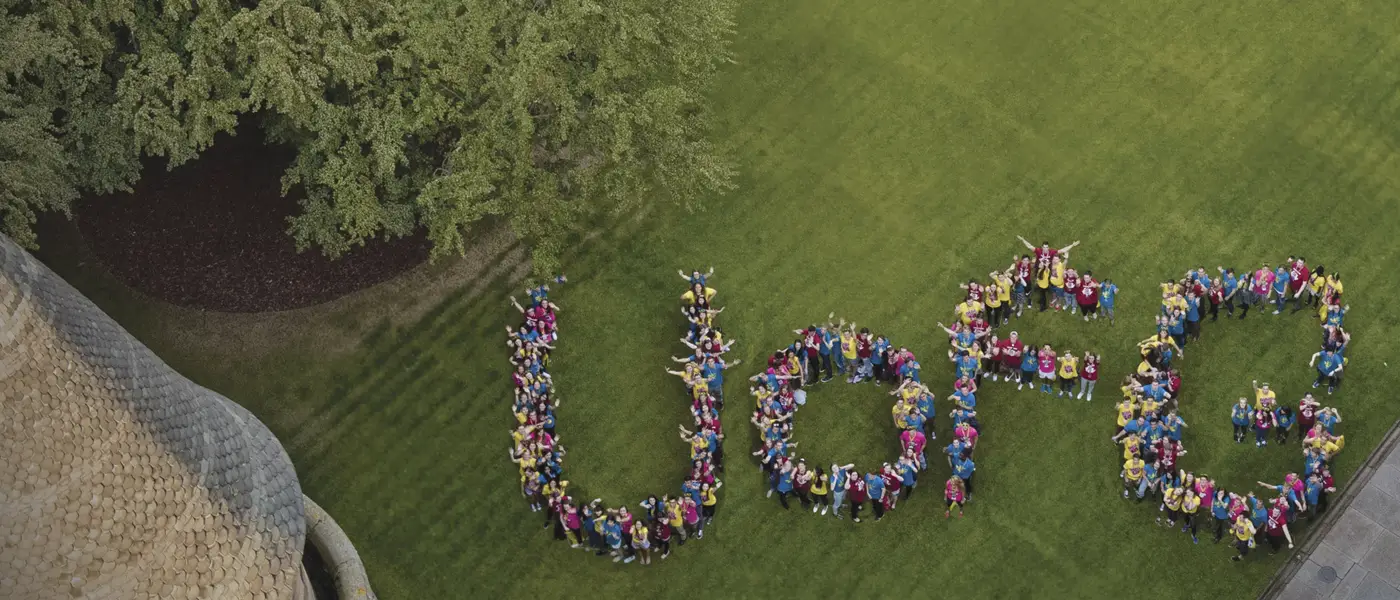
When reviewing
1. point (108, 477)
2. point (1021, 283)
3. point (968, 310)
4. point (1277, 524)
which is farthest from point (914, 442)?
point (108, 477)

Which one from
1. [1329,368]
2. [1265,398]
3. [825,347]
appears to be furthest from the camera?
[825,347]

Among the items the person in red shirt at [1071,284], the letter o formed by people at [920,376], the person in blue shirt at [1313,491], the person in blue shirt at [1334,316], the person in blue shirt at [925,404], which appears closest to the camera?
the person in blue shirt at [1313,491]

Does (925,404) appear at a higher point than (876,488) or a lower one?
higher

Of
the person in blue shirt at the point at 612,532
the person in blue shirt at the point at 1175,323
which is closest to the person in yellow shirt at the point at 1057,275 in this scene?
the person in blue shirt at the point at 1175,323

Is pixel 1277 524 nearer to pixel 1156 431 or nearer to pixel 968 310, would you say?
pixel 1156 431

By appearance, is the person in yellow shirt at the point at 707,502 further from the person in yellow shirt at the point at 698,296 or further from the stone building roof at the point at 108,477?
the stone building roof at the point at 108,477

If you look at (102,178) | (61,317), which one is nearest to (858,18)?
(102,178)
